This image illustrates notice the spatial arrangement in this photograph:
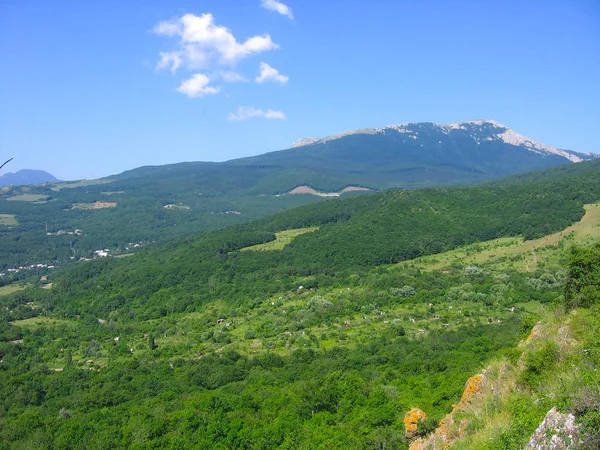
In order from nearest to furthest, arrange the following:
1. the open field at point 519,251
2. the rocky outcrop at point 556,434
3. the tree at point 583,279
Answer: the rocky outcrop at point 556,434, the tree at point 583,279, the open field at point 519,251

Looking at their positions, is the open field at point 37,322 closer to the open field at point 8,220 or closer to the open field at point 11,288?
the open field at point 11,288

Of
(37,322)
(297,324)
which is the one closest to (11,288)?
(37,322)

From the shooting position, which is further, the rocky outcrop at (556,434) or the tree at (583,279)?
the tree at (583,279)

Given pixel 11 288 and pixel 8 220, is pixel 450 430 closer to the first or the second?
pixel 11 288

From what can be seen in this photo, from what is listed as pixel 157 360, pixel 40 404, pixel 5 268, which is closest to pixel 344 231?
pixel 157 360

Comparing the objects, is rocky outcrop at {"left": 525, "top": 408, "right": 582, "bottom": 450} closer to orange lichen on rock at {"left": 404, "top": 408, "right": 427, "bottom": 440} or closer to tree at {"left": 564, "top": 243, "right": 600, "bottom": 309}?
orange lichen on rock at {"left": 404, "top": 408, "right": 427, "bottom": 440}

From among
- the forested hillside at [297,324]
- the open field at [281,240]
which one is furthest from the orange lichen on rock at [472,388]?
the open field at [281,240]

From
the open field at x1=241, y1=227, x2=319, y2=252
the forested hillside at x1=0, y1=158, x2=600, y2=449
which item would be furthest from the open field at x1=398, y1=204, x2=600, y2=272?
the open field at x1=241, y1=227, x2=319, y2=252
